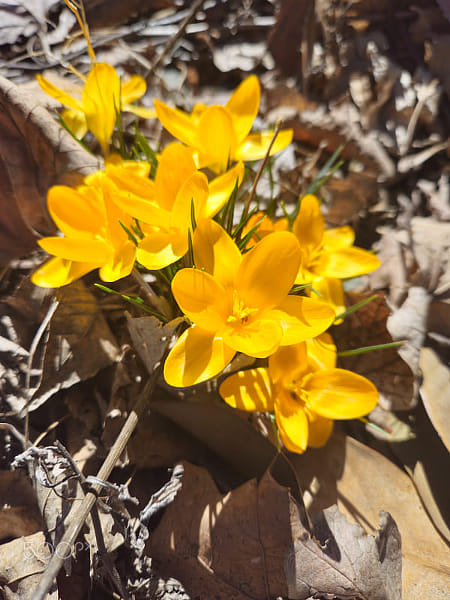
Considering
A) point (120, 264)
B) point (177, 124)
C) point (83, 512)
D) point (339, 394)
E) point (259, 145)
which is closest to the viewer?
point (83, 512)

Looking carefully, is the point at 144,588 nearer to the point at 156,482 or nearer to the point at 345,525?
the point at 156,482

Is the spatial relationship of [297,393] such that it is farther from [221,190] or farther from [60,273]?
[60,273]

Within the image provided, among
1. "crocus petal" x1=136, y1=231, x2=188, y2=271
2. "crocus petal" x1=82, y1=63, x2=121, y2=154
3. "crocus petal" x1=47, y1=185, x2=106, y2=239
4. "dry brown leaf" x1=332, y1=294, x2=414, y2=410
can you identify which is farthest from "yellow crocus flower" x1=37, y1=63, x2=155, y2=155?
"dry brown leaf" x1=332, y1=294, x2=414, y2=410

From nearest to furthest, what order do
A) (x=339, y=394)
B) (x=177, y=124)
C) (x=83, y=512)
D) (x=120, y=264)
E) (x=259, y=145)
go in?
(x=83, y=512)
(x=120, y=264)
(x=339, y=394)
(x=177, y=124)
(x=259, y=145)

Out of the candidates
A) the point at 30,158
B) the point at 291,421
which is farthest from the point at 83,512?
the point at 30,158

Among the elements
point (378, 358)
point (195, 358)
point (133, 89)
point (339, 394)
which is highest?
point (133, 89)

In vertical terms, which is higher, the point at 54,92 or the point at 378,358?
the point at 54,92

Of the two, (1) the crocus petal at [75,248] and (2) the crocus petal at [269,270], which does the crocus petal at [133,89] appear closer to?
(1) the crocus petal at [75,248]
